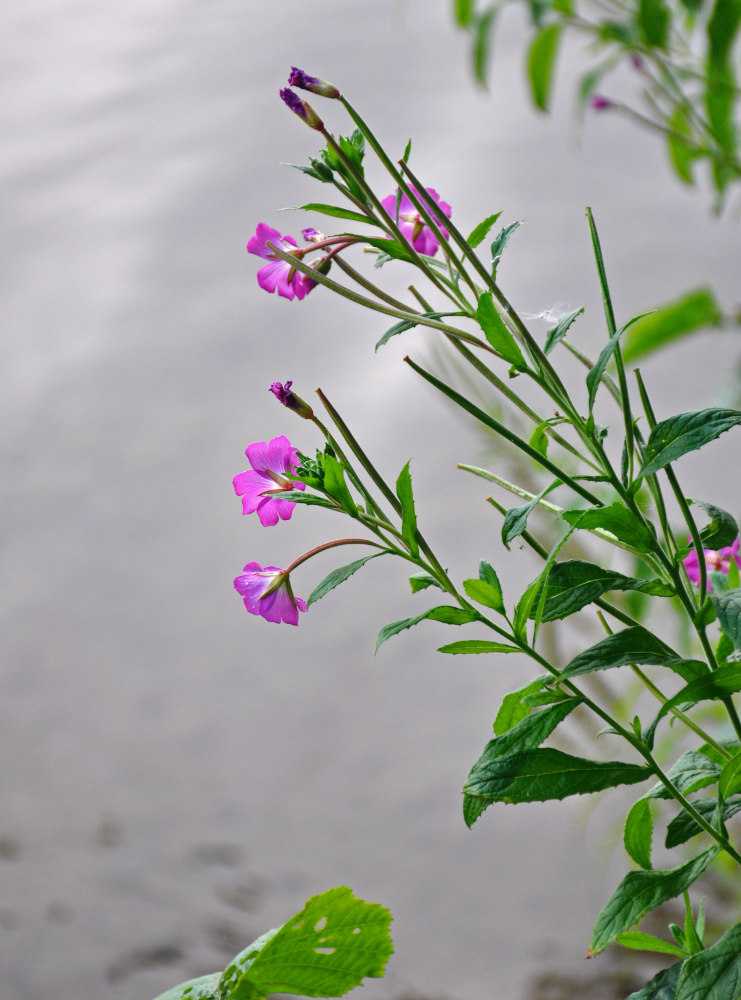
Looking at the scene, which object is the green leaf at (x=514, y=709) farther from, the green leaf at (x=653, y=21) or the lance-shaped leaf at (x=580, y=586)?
the green leaf at (x=653, y=21)

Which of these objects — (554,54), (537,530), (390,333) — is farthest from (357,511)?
(537,530)

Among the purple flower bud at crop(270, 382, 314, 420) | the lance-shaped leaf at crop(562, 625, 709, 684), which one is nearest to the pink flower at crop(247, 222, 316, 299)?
the purple flower bud at crop(270, 382, 314, 420)

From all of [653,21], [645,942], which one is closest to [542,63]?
[653,21]

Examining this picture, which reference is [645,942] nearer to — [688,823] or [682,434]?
[688,823]

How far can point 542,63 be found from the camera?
0.41 m

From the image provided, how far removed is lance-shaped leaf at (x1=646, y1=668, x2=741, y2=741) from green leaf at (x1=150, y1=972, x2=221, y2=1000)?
0.16 meters

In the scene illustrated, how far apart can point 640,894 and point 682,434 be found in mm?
132

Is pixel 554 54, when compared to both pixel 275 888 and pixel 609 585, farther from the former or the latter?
pixel 275 888

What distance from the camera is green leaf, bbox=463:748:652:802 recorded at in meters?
0.26

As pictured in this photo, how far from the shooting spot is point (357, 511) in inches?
10.6

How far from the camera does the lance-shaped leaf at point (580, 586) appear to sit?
10.3 inches

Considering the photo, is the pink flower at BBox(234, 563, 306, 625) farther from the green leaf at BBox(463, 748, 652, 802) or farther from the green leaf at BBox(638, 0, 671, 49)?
the green leaf at BBox(638, 0, 671, 49)

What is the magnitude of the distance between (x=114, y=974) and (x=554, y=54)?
0.62m

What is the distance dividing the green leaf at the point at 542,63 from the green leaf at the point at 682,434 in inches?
8.1
